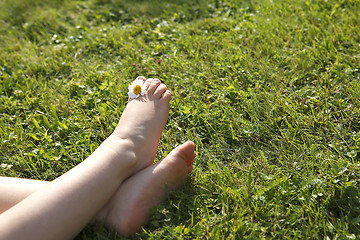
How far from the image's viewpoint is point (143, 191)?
179 centimetres

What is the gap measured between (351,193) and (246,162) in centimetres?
57

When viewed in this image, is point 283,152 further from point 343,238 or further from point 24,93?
point 24,93

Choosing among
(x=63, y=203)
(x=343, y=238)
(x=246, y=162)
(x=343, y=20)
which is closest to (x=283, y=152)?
(x=246, y=162)

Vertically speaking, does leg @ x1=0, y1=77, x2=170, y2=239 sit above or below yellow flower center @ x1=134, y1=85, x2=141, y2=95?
below

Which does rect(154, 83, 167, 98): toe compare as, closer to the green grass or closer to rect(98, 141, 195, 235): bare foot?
the green grass

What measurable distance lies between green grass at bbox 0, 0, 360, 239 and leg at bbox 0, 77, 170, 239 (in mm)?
187

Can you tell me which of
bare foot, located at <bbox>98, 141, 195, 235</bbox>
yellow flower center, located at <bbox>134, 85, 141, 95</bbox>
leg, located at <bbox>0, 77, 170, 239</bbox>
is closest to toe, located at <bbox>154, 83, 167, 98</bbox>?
yellow flower center, located at <bbox>134, 85, 141, 95</bbox>

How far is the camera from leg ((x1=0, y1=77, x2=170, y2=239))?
5.08 feet

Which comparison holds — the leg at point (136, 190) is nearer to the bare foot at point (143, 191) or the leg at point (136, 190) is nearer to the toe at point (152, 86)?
the bare foot at point (143, 191)

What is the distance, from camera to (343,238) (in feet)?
5.24

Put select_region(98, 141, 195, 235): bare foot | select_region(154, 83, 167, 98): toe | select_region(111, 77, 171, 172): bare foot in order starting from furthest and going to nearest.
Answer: select_region(154, 83, 167, 98): toe, select_region(111, 77, 171, 172): bare foot, select_region(98, 141, 195, 235): bare foot

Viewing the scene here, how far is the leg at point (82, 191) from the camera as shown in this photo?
1.55 metres

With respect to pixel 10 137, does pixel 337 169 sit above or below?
above

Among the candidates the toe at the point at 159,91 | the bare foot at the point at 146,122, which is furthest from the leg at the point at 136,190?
the toe at the point at 159,91
